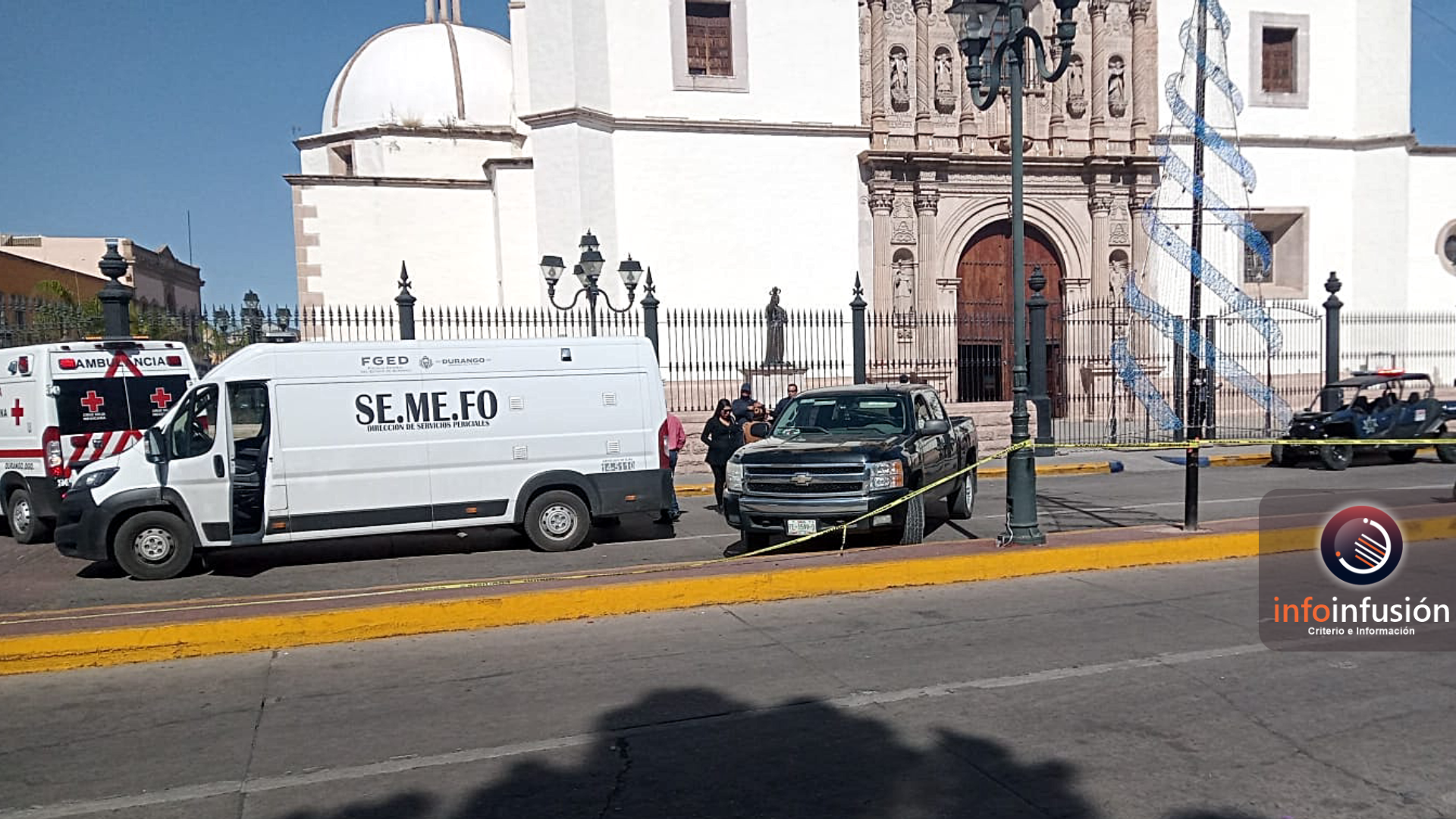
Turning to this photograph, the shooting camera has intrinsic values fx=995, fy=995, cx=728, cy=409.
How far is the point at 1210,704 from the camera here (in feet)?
18.1

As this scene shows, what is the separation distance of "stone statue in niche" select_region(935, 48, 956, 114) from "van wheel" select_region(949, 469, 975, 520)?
1793cm

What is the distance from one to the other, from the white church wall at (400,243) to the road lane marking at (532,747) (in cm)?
2422

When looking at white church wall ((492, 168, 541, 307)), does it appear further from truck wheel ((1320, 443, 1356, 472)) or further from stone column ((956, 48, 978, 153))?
truck wheel ((1320, 443, 1356, 472))

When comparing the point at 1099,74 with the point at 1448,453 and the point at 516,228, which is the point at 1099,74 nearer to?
the point at 1448,453

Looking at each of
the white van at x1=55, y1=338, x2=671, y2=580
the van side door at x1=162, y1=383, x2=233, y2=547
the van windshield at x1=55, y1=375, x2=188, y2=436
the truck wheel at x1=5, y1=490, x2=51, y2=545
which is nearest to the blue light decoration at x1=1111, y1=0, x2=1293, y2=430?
the white van at x1=55, y1=338, x2=671, y2=580

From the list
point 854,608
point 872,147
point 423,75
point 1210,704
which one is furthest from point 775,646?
point 423,75

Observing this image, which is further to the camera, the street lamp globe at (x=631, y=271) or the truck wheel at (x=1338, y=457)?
the street lamp globe at (x=631, y=271)

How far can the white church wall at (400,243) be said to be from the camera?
27781 millimetres

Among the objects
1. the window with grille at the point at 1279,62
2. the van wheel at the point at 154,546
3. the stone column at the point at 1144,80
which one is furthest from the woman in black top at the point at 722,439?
the window with grille at the point at 1279,62

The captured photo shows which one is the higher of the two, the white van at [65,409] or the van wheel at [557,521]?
the white van at [65,409]

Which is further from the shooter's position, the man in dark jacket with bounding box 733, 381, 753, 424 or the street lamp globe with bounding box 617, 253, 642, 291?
the street lamp globe with bounding box 617, 253, 642, 291

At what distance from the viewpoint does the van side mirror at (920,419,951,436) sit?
35.6ft

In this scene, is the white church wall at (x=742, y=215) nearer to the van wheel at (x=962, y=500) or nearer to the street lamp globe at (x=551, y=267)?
the street lamp globe at (x=551, y=267)

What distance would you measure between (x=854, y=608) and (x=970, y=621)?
94cm
